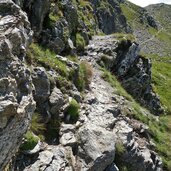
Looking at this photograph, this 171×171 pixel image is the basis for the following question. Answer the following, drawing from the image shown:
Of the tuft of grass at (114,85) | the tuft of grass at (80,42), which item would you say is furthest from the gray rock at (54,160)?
the tuft of grass at (80,42)

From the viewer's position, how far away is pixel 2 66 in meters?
12.4

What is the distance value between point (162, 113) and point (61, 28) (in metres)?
13.9

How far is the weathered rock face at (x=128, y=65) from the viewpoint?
3188 cm

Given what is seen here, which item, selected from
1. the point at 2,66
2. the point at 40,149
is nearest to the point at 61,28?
the point at 40,149

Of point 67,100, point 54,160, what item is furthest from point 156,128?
point 54,160

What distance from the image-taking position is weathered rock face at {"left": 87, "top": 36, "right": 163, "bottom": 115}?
3188 centimetres

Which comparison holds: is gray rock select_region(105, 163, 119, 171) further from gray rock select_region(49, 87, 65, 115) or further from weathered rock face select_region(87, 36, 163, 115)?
weathered rock face select_region(87, 36, 163, 115)

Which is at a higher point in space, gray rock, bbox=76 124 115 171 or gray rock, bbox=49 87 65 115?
gray rock, bbox=49 87 65 115

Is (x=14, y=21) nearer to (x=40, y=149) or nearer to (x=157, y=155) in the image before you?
(x=40, y=149)

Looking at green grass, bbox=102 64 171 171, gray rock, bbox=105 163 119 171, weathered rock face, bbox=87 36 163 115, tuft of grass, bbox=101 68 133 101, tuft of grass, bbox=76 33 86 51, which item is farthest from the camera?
weathered rock face, bbox=87 36 163 115

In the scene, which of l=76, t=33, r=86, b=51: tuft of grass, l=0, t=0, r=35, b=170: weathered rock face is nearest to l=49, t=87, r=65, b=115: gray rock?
l=0, t=0, r=35, b=170: weathered rock face

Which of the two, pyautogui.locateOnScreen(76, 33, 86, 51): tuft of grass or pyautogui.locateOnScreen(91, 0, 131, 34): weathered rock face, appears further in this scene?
pyautogui.locateOnScreen(91, 0, 131, 34): weathered rock face

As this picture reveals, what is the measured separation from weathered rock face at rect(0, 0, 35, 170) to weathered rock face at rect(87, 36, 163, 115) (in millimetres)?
16638

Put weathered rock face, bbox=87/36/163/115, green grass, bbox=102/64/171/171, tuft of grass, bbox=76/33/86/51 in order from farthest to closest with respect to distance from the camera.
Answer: weathered rock face, bbox=87/36/163/115
tuft of grass, bbox=76/33/86/51
green grass, bbox=102/64/171/171
